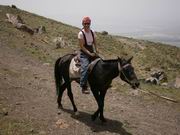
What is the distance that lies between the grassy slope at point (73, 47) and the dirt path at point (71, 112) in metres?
7.11

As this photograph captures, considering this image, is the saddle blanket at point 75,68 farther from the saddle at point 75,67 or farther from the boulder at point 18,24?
the boulder at point 18,24

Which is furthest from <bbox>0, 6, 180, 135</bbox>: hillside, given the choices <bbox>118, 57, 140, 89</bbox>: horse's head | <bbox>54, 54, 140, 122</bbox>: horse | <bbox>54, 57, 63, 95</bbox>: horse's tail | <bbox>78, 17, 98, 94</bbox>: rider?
<bbox>118, 57, 140, 89</bbox>: horse's head

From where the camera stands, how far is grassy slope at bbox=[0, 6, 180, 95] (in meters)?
25.0

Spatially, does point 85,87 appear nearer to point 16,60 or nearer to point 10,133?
point 10,133

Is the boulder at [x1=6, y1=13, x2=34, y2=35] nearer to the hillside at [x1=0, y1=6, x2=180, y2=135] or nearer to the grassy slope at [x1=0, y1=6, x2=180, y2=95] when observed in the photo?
the grassy slope at [x1=0, y1=6, x2=180, y2=95]

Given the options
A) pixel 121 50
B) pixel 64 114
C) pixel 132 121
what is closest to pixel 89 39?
pixel 64 114

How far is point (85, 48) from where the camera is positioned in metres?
9.85

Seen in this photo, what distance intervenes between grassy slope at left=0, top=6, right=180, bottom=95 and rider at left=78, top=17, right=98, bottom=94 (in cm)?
1155

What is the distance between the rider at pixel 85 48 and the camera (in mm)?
9719

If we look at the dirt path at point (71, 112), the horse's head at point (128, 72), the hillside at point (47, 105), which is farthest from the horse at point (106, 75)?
the hillside at point (47, 105)

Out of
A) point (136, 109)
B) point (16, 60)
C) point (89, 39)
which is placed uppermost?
point (89, 39)

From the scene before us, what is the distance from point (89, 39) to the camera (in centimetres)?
995

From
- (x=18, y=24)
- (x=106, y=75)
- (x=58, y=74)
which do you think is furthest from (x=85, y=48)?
Result: (x=18, y=24)

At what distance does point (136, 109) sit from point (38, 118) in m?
5.14
